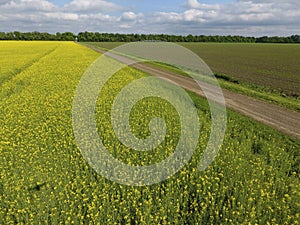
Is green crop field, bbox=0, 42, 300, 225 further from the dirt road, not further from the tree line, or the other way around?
the tree line

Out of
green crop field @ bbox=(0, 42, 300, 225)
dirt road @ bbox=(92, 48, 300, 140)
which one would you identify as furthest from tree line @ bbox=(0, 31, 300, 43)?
green crop field @ bbox=(0, 42, 300, 225)

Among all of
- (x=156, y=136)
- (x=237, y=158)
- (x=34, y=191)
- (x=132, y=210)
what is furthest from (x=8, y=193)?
(x=237, y=158)

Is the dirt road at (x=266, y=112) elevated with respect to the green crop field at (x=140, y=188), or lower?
lower

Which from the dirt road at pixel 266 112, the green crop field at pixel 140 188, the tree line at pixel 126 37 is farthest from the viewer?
the tree line at pixel 126 37

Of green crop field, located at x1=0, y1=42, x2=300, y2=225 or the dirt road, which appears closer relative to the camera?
green crop field, located at x1=0, y1=42, x2=300, y2=225

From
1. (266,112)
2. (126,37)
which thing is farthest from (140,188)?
(126,37)

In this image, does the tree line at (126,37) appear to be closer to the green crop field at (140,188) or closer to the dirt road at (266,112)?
the dirt road at (266,112)

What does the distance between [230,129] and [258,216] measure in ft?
19.2

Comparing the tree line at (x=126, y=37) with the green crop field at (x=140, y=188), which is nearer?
the green crop field at (x=140, y=188)

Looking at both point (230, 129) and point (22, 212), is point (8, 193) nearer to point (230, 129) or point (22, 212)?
point (22, 212)

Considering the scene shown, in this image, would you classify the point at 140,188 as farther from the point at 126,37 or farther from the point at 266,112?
the point at 126,37

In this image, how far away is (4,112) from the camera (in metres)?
12.0

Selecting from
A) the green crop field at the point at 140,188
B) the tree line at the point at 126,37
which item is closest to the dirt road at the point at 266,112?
the green crop field at the point at 140,188

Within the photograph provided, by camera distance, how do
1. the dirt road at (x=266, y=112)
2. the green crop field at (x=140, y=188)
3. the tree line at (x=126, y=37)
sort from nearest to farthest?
the green crop field at (x=140, y=188) → the dirt road at (x=266, y=112) → the tree line at (x=126, y=37)
